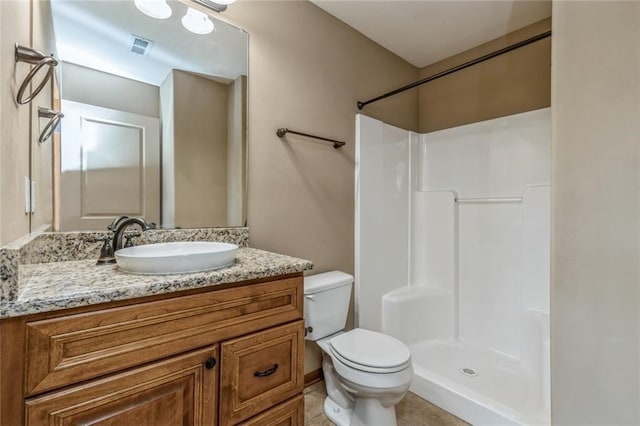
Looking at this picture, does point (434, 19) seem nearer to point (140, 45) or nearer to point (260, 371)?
point (140, 45)

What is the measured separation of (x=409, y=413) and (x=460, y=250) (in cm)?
133

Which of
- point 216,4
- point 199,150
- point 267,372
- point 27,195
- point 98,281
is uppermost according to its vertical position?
point 216,4

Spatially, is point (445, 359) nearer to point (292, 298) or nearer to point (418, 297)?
point (418, 297)

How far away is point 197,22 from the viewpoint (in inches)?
58.2

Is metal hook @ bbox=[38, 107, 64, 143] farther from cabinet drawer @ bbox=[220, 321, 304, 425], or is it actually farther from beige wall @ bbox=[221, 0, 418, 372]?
cabinet drawer @ bbox=[220, 321, 304, 425]

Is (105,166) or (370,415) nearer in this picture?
(105,166)

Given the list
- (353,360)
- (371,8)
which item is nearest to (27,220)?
(353,360)

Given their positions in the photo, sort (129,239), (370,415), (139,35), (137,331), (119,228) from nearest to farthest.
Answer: (137,331), (119,228), (129,239), (139,35), (370,415)

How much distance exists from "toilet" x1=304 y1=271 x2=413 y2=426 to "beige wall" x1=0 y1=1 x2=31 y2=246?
3.91 feet

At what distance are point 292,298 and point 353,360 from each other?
0.57m

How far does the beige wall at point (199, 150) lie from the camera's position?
4.72ft

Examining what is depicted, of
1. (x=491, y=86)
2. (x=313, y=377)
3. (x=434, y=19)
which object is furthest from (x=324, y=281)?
(x=491, y=86)

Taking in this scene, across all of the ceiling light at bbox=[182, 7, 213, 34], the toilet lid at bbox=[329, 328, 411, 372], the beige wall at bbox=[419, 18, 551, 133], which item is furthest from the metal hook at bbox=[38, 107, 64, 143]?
the beige wall at bbox=[419, 18, 551, 133]

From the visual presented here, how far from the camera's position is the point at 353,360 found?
4.65 ft
